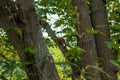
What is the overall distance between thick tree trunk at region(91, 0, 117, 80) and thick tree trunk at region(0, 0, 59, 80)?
133 centimetres

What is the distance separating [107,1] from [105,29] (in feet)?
1.62

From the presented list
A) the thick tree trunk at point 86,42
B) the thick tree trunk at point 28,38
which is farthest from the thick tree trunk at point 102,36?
the thick tree trunk at point 28,38

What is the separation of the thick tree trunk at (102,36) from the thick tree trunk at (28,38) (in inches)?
52.5

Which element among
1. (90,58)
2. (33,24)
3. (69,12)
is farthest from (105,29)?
(33,24)

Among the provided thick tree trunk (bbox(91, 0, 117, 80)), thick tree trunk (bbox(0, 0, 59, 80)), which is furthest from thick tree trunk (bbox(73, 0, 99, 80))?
thick tree trunk (bbox(91, 0, 117, 80))

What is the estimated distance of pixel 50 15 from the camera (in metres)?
3.51

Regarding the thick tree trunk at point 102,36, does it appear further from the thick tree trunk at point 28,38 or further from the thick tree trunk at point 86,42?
the thick tree trunk at point 28,38

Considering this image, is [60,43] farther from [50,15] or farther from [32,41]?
[50,15]

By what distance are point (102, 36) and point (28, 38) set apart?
1519 millimetres

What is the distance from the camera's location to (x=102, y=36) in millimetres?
2975

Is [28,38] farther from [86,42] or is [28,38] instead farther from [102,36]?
[102,36]

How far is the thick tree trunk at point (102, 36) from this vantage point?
9.57ft

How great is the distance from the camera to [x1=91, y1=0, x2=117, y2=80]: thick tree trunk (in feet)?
9.57

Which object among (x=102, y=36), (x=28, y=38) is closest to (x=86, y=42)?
(x=28, y=38)
